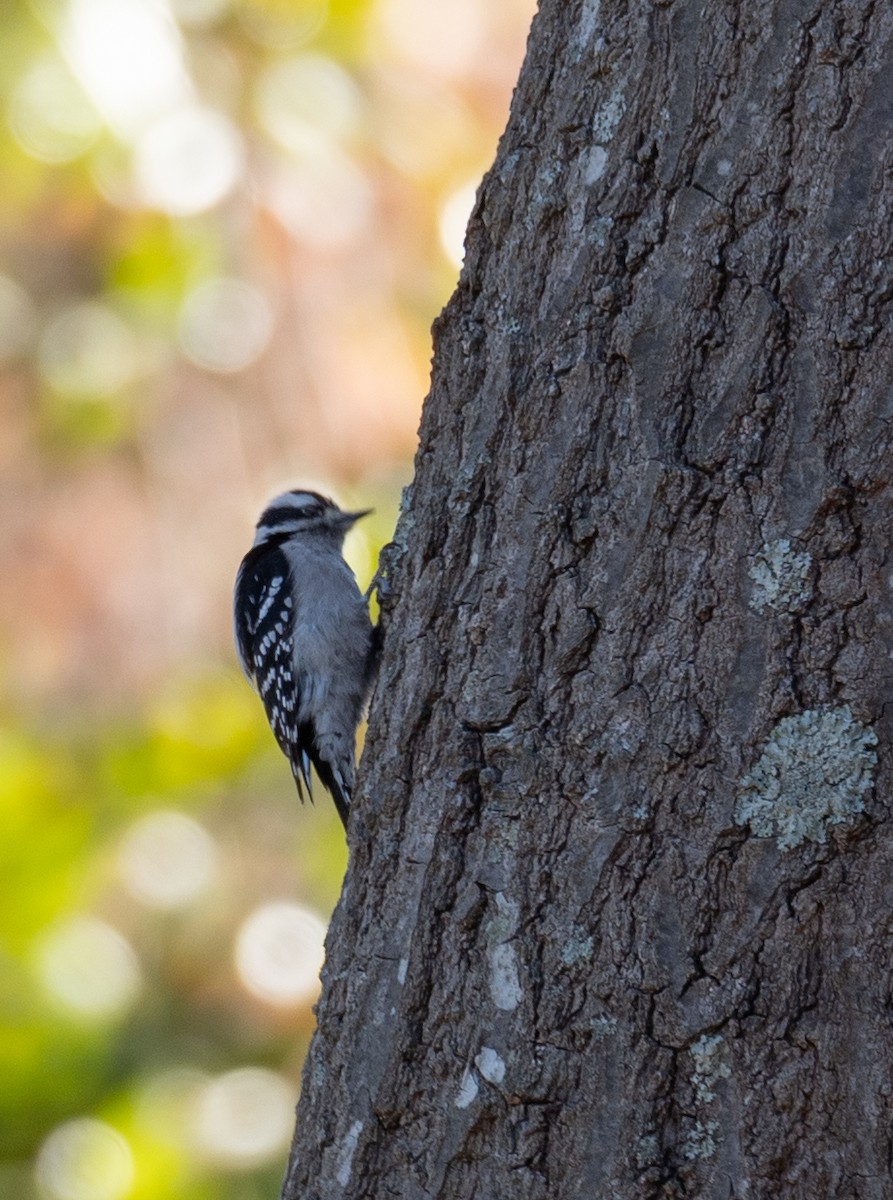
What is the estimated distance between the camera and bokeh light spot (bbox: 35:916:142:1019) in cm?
494

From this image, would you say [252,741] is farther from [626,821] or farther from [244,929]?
[626,821]

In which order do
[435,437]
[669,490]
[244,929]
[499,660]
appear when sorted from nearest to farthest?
[669,490]
[499,660]
[435,437]
[244,929]

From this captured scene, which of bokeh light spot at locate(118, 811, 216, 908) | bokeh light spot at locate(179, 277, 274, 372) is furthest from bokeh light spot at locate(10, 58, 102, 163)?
bokeh light spot at locate(118, 811, 216, 908)

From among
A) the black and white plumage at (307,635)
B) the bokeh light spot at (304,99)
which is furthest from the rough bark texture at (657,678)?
the bokeh light spot at (304,99)

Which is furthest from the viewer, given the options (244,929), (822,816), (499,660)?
(244,929)

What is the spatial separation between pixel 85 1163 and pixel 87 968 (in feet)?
2.23

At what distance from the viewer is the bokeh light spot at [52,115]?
472 cm

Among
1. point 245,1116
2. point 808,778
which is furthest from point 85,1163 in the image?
point 808,778

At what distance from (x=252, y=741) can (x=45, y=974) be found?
1130 millimetres

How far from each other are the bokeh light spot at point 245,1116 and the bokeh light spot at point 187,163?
3.22m

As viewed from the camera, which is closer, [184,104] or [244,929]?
[184,104]

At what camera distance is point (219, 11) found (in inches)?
200

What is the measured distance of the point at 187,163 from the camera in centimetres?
497

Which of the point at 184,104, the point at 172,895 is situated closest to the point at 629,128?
the point at 184,104
